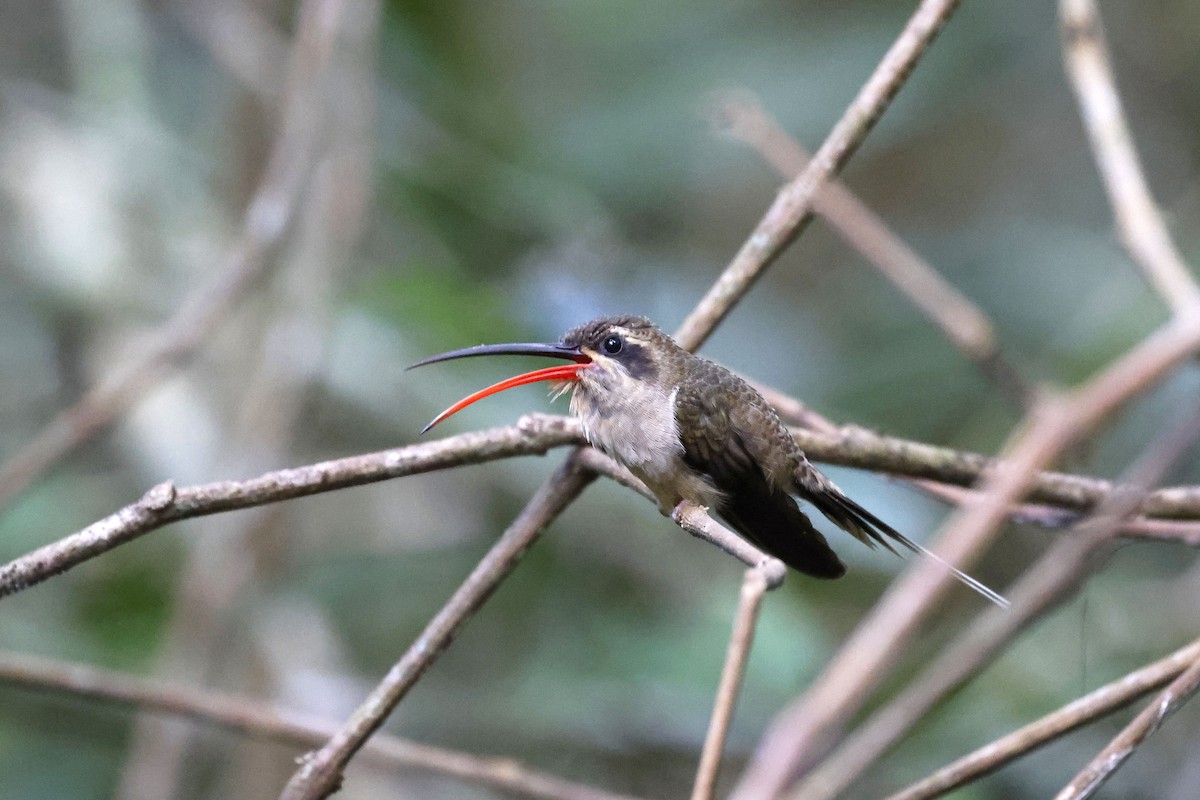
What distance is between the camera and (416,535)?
222 inches

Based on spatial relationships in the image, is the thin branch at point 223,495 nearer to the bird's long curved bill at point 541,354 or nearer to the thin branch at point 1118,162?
the bird's long curved bill at point 541,354

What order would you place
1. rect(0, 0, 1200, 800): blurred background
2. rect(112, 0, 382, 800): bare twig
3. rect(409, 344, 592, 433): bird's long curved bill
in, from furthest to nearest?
rect(0, 0, 1200, 800): blurred background
rect(112, 0, 382, 800): bare twig
rect(409, 344, 592, 433): bird's long curved bill

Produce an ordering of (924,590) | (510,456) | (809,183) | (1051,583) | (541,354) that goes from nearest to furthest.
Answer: (924,590), (1051,583), (510,456), (809,183), (541,354)

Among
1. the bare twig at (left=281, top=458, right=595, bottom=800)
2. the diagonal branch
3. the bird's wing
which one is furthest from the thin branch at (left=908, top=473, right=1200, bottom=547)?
the diagonal branch

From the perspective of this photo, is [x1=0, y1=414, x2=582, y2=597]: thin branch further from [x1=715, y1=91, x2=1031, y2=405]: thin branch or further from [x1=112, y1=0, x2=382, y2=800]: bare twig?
[x1=112, y1=0, x2=382, y2=800]: bare twig

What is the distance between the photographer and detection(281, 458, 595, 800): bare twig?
1856 millimetres

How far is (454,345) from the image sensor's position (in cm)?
407

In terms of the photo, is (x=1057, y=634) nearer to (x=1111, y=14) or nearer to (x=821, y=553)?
(x=821, y=553)

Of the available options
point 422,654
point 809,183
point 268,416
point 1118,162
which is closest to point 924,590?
point 422,654

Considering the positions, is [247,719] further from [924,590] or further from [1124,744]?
[924,590]

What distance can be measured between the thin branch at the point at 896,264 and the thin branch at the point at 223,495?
0.66 metres

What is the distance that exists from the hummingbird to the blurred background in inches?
21.9

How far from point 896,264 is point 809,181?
1.65 feet

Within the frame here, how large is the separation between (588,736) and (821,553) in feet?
6.40
